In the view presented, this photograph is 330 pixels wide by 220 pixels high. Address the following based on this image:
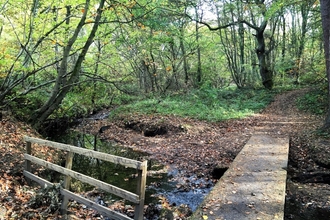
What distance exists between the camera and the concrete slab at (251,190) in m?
4.48

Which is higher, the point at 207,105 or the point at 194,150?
the point at 207,105

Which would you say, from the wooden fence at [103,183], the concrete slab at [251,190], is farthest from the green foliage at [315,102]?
the wooden fence at [103,183]

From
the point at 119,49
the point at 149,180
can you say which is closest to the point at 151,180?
the point at 149,180

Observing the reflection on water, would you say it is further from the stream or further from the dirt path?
the dirt path

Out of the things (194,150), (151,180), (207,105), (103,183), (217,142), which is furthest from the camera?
(207,105)

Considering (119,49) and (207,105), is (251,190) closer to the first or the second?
(119,49)

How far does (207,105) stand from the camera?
65.0ft

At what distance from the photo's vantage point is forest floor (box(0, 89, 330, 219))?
563cm

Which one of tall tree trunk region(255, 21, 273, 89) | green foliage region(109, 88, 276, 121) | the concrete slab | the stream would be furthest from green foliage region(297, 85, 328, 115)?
the stream

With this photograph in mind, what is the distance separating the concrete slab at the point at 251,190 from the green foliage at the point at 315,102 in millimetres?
10099

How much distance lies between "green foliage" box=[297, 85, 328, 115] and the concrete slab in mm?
10099

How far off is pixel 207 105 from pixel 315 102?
23.6 ft

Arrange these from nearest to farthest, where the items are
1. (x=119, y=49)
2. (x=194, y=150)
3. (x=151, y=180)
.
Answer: (x=151, y=180) → (x=194, y=150) → (x=119, y=49)

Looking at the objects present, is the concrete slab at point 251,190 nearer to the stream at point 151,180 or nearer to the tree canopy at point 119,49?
the stream at point 151,180
